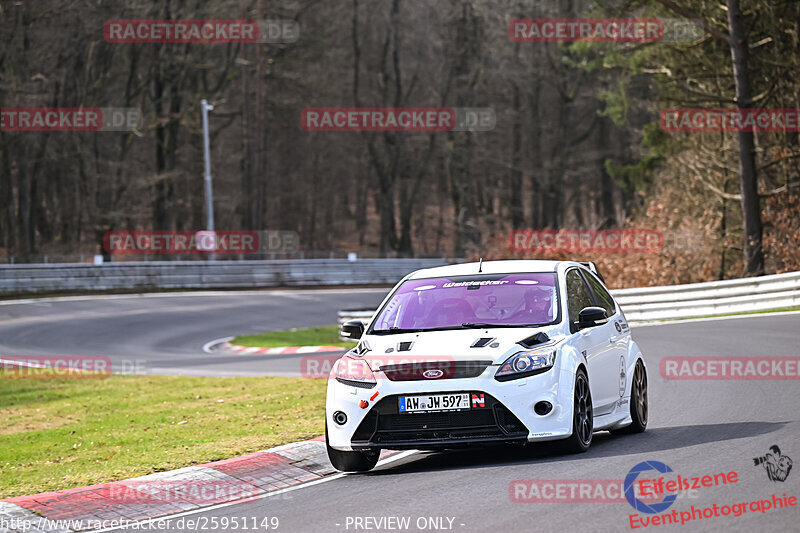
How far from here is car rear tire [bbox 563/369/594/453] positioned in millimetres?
9094

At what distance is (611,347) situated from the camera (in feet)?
34.4

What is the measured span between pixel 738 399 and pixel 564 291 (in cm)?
345

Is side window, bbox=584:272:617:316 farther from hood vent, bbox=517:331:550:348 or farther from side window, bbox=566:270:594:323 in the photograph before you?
hood vent, bbox=517:331:550:348

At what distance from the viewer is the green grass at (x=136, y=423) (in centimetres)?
1007

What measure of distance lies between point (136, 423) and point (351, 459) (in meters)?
5.54

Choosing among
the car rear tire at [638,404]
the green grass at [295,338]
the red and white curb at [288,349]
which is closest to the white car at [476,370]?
the car rear tire at [638,404]

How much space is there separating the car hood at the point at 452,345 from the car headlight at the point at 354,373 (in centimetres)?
→ 7

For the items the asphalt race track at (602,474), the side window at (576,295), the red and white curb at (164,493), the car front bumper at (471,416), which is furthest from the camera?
the side window at (576,295)

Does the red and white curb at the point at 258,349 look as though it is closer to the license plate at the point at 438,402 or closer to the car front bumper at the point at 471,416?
the car front bumper at the point at 471,416

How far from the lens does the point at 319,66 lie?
213 ft

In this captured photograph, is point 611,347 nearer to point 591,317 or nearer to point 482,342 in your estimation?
point 591,317

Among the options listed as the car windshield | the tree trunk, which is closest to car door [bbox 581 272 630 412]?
the car windshield

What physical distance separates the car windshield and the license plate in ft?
3.08

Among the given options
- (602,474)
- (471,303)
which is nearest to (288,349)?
(471,303)
